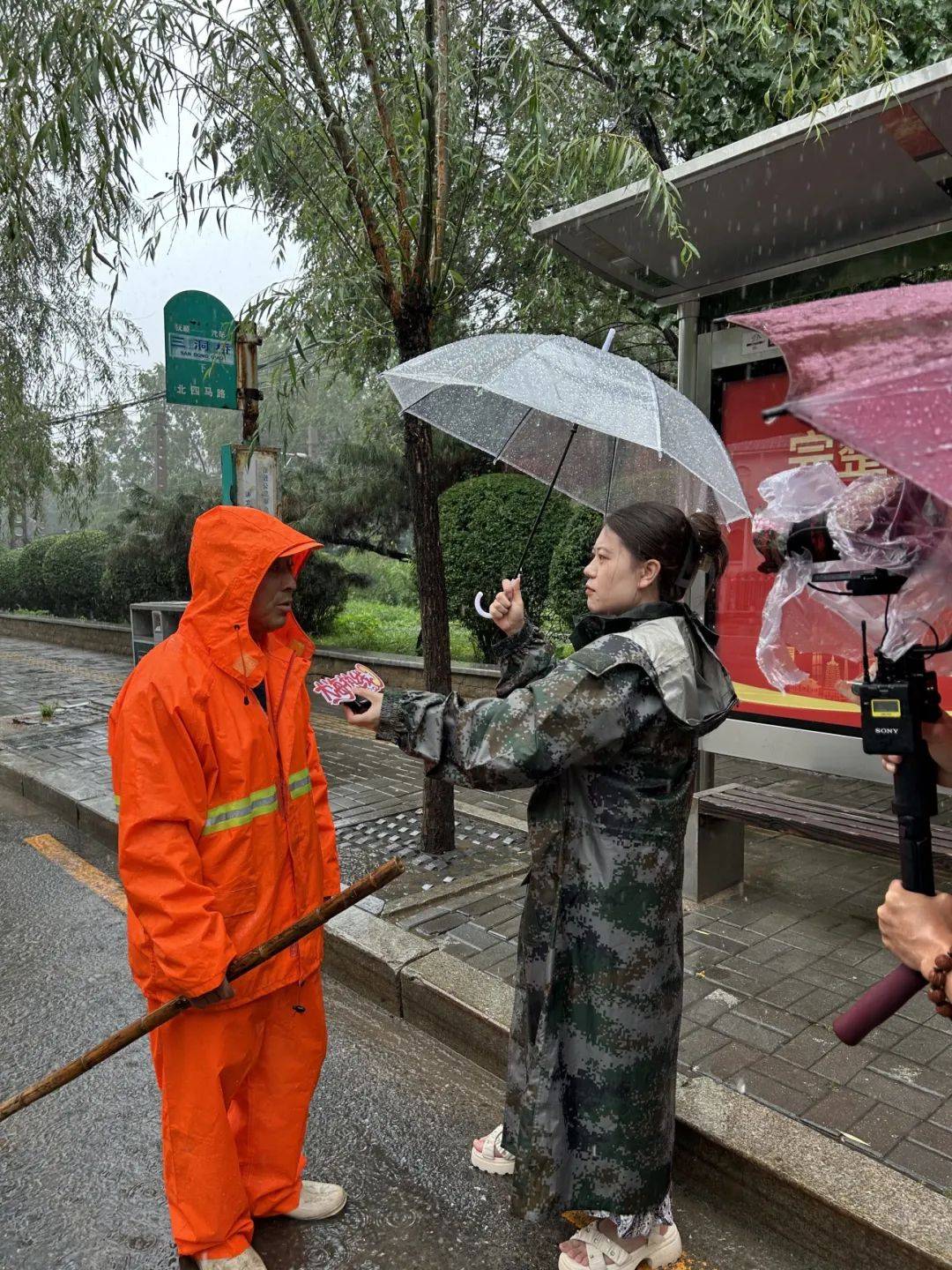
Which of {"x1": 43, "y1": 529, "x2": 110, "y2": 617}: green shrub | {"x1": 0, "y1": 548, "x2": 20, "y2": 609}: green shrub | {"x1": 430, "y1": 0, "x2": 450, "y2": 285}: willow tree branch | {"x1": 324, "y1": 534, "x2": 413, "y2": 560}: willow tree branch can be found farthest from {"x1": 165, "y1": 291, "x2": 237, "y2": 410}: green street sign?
{"x1": 0, "y1": 548, "x2": 20, "y2": 609}: green shrub

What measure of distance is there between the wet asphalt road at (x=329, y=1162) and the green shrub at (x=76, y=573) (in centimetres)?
1594

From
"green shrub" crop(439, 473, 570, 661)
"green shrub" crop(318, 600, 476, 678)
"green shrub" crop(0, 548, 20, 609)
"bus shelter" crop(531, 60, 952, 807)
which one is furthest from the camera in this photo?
"green shrub" crop(0, 548, 20, 609)

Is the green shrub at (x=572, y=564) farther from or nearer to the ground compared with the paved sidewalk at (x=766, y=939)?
farther from the ground

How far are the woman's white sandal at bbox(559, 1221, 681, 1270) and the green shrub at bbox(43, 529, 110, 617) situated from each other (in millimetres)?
17634

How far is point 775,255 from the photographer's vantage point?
4336mm

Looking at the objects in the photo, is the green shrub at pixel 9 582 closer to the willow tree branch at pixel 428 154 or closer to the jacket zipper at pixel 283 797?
the willow tree branch at pixel 428 154

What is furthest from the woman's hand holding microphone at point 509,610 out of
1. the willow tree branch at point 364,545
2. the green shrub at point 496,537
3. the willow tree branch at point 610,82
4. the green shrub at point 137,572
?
the green shrub at point 137,572

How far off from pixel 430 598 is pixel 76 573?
1645 cm

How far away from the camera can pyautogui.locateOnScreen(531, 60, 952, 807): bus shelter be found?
351 centimetres

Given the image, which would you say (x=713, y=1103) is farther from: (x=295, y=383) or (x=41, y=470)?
(x=41, y=470)

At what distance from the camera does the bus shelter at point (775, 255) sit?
11.5 feet

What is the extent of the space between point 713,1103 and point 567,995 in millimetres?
920

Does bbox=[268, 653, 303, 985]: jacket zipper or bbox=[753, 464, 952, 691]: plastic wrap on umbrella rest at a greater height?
bbox=[753, 464, 952, 691]: plastic wrap on umbrella

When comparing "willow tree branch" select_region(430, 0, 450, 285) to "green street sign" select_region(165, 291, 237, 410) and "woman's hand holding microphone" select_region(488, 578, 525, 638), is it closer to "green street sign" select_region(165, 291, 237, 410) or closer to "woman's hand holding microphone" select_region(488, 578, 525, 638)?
"green street sign" select_region(165, 291, 237, 410)
